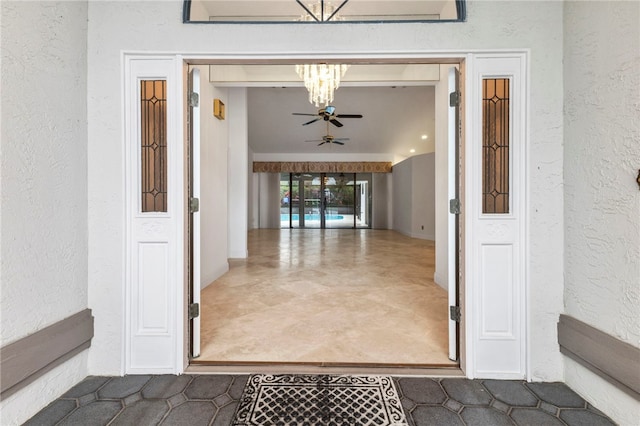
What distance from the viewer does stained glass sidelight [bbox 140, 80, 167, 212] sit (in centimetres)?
178

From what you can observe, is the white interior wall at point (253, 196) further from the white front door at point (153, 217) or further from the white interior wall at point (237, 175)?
the white front door at point (153, 217)

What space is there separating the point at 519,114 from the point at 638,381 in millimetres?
1451

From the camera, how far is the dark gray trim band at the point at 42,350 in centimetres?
129

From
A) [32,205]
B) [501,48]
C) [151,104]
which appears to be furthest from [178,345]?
[501,48]

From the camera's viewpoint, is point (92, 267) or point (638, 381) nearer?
point (638, 381)

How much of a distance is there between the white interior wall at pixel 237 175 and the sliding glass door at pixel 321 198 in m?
6.51

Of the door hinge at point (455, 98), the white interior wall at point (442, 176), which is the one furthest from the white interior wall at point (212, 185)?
the white interior wall at point (442, 176)

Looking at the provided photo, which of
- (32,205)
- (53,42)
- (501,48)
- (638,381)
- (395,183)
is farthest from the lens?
(395,183)

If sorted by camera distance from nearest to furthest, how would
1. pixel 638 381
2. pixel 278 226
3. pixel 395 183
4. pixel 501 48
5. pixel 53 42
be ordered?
pixel 638 381 < pixel 53 42 < pixel 501 48 < pixel 395 183 < pixel 278 226

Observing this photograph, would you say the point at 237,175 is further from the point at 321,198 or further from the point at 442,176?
the point at 321,198

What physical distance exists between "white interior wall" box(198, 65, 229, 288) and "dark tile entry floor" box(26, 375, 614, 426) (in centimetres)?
197

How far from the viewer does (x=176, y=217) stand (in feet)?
5.81

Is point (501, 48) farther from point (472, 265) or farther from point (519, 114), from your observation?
point (472, 265)

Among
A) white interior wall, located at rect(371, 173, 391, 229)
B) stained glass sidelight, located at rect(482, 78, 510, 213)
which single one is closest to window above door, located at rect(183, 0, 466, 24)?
stained glass sidelight, located at rect(482, 78, 510, 213)
